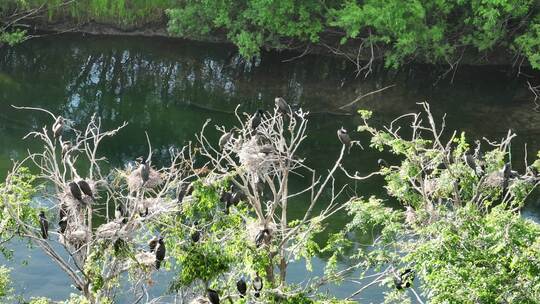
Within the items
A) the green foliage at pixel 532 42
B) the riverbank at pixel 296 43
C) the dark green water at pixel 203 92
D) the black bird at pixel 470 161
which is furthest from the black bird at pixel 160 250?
the riverbank at pixel 296 43

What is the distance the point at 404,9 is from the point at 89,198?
13.4 metres

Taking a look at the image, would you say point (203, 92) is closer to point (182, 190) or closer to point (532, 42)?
point (532, 42)

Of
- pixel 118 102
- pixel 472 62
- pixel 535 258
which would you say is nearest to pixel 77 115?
pixel 118 102

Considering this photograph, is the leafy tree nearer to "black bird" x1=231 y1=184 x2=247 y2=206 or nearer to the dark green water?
"black bird" x1=231 y1=184 x2=247 y2=206

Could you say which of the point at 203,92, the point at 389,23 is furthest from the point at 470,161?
the point at 203,92

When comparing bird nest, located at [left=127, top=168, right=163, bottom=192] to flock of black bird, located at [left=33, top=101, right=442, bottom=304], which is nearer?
flock of black bird, located at [left=33, top=101, right=442, bottom=304]

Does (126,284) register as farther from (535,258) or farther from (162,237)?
(535,258)

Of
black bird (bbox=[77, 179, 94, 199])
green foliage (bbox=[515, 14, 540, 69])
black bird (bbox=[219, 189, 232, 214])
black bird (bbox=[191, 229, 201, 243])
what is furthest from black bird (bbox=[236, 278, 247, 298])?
green foliage (bbox=[515, 14, 540, 69])

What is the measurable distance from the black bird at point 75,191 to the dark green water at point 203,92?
9.93 metres

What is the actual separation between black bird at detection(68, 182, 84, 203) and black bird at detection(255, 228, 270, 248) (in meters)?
1.69

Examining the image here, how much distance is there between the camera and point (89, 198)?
323 inches

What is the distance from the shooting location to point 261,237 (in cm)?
820

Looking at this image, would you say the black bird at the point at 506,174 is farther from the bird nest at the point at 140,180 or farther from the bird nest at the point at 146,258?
the bird nest at the point at 146,258

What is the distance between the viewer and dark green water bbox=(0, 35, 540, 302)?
65.8 feet
